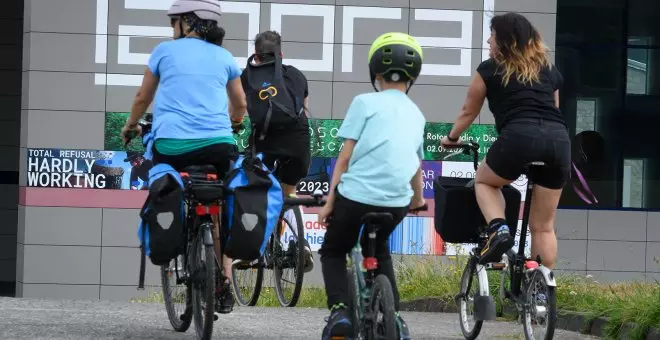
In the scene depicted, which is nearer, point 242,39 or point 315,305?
point 315,305

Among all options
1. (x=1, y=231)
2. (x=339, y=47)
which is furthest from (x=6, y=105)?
(x=339, y=47)

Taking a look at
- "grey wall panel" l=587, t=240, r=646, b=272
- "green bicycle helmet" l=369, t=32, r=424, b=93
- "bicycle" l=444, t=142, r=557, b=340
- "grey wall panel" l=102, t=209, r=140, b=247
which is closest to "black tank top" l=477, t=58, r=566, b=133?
"bicycle" l=444, t=142, r=557, b=340

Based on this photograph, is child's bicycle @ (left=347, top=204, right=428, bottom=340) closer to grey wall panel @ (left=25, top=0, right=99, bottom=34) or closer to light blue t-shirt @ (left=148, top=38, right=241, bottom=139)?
light blue t-shirt @ (left=148, top=38, right=241, bottom=139)

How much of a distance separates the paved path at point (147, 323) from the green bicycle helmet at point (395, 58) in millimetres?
2031

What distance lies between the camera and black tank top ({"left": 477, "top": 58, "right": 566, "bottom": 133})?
7.77 m

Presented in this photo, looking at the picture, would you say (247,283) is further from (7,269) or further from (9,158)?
(7,269)

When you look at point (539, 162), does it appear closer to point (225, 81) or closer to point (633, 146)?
point (225, 81)

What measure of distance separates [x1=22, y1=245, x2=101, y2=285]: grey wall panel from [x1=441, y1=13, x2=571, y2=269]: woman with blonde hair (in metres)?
9.10

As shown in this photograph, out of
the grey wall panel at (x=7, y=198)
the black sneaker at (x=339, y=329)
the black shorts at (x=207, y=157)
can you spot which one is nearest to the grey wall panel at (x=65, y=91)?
the grey wall panel at (x=7, y=198)

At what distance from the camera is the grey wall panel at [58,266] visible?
16.2m

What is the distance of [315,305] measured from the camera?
1187 cm

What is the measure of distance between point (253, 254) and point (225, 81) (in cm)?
101

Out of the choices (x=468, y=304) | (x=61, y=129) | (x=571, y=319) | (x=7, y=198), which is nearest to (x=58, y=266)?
(x=61, y=129)

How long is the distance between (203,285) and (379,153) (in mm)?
1295
